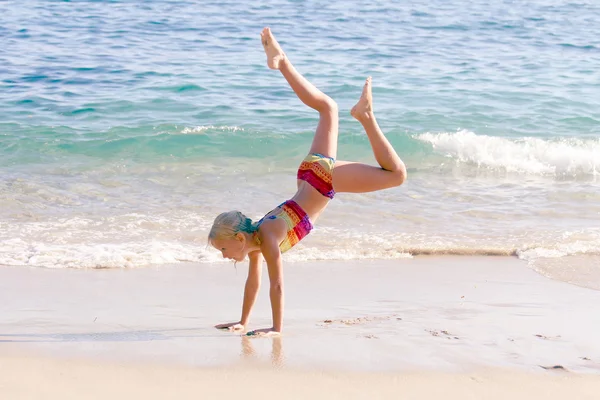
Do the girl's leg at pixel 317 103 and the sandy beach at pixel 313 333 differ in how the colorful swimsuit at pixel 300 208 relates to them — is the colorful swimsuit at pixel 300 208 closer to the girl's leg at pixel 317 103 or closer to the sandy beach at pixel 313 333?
the girl's leg at pixel 317 103

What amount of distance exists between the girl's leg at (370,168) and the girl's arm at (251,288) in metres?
0.71

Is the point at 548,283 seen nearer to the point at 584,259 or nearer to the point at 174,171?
the point at 584,259

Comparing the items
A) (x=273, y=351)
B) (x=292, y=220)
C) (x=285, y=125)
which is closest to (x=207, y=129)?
(x=285, y=125)

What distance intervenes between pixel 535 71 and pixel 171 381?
550 inches

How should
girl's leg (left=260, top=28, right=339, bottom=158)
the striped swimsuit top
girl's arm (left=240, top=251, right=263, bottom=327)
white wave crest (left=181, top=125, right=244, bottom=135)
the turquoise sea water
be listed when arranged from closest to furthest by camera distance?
girl's arm (left=240, top=251, right=263, bottom=327) → the striped swimsuit top → girl's leg (left=260, top=28, right=339, bottom=158) → the turquoise sea water → white wave crest (left=181, top=125, right=244, bottom=135)

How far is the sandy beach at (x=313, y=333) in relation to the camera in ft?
13.2

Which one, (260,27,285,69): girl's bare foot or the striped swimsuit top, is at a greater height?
(260,27,285,69): girl's bare foot

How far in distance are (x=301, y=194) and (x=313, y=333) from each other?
98 cm

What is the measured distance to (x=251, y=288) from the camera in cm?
508

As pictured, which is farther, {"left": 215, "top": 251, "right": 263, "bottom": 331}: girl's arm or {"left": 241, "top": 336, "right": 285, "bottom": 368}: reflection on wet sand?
{"left": 215, "top": 251, "right": 263, "bottom": 331}: girl's arm

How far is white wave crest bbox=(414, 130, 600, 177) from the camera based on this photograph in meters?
11.0

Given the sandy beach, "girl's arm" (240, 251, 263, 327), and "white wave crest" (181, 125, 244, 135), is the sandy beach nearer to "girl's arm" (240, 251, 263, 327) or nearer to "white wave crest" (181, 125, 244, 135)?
"girl's arm" (240, 251, 263, 327)

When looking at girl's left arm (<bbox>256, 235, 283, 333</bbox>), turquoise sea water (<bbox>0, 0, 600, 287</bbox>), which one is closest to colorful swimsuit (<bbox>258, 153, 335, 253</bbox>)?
girl's left arm (<bbox>256, 235, 283, 333</bbox>)

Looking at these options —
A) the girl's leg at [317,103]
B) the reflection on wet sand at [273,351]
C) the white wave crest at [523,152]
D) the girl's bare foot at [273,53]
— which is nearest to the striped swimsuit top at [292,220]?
the girl's leg at [317,103]
